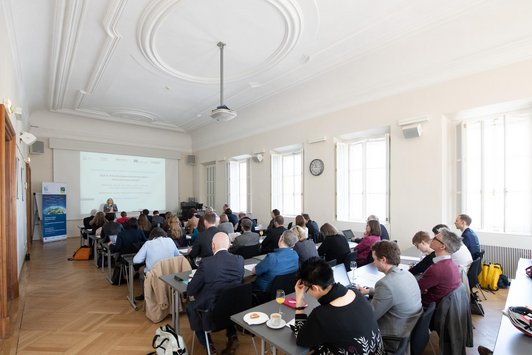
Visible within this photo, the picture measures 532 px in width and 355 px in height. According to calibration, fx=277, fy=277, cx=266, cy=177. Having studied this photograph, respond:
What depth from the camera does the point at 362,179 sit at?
6305 millimetres

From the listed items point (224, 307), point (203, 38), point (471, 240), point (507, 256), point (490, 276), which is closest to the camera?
point (224, 307)

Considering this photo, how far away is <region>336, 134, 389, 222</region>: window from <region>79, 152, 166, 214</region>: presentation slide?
297 inches

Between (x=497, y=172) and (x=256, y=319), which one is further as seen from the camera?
(x=497, y=172)

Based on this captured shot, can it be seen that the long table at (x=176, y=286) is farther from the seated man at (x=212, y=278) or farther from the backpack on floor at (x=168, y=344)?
the backpack on floor at (x=168, y=344)

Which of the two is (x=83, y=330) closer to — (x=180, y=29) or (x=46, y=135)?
(x=180, y=29)

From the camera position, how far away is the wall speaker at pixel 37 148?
8.53 m

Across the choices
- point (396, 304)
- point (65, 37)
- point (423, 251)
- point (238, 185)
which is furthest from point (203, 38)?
point (238, 185)

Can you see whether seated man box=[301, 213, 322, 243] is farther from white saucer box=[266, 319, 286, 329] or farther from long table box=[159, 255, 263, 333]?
white saucer box=[266, 319, 286, 329]

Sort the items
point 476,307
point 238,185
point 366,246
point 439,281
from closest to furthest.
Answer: point 439,281 → point 476,307 → point 366,246 → point 238,185

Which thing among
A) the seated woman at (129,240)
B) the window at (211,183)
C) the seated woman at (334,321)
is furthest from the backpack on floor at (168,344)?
the window at (211,183)

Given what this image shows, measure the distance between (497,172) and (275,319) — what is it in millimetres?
4767

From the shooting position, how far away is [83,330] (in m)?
3.16

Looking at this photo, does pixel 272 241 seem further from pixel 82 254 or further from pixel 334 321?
pixel 82 254

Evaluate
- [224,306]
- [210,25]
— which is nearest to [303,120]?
[210,25]
